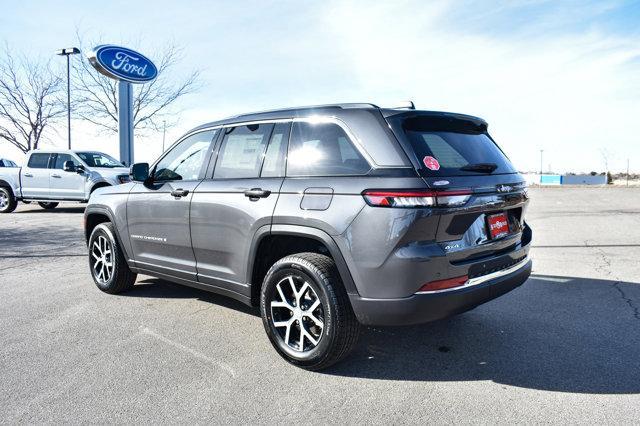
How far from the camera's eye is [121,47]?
21.4 m

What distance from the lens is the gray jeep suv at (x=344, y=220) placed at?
9.45ft

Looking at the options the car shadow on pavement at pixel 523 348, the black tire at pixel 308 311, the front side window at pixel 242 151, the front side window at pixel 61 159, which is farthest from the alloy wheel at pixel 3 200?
the car shadow on pavement at pixel 523 348

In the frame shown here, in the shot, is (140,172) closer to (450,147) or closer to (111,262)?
(111,262)

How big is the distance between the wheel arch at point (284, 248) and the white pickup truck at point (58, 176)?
37.2 feet

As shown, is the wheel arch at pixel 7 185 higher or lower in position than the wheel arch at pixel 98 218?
higher

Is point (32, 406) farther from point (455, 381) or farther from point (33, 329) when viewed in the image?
point (455, 381)

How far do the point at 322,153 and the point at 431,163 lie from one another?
2.62ft

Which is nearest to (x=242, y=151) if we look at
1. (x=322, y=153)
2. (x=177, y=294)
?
(x=322, y=153)

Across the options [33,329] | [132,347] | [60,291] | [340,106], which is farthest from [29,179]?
[340,106]

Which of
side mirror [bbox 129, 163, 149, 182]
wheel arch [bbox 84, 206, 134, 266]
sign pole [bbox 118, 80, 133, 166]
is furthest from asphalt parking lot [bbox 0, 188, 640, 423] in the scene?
sign pole [bbox 118, 80, 133, 166]

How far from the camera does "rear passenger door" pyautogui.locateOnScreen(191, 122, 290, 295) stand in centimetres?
357

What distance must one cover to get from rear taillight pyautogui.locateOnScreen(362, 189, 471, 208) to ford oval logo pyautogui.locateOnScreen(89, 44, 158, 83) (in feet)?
68.0

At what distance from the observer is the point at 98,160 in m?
14.6

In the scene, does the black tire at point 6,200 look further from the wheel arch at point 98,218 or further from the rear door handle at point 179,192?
the rear door handle at point 179,192
